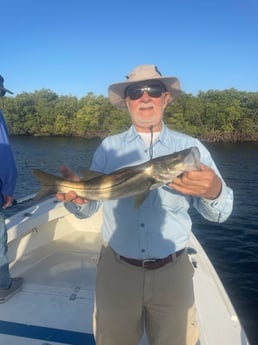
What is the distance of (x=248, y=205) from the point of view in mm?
19266

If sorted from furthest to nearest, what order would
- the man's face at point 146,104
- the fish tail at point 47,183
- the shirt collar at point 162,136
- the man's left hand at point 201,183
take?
1. the fish tail at point 47,183
2. the shirt collar at point 162,136
3. the man's face at point 146,104
4. the man's left hand at point 201,183

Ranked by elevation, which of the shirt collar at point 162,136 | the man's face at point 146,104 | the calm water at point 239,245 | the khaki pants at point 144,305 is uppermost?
the man's face at point 146,104

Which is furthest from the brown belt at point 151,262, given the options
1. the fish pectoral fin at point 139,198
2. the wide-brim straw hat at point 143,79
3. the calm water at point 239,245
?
the calm water at point 239,245

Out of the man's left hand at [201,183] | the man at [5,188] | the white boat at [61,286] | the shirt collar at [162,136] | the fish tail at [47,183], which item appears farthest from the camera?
the man at [5,188]

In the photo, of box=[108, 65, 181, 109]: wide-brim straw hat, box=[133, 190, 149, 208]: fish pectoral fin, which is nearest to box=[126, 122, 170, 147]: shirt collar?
box=[108, 65, 181, 109]: wide-brim straw hat

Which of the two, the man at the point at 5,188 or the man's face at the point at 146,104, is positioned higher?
the man's face at the point at 146,104

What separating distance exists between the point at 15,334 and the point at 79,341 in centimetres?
83

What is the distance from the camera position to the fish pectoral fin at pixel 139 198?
311 centimetres

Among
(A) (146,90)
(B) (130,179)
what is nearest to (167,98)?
(A) (146,90)

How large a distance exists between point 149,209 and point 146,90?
3.75ft

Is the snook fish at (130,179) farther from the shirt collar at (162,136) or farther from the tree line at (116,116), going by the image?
the tree line at (116,116)

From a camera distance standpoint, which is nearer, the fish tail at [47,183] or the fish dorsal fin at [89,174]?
the fish dorsal fin at [89,174]

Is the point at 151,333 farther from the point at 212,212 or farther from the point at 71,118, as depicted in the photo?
the point at 71,118

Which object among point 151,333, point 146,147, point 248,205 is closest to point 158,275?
point 151,333
